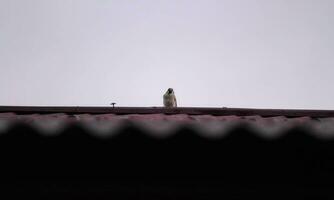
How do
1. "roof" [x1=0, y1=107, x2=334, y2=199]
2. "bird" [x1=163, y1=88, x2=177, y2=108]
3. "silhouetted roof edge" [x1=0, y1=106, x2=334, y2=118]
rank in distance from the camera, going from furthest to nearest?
"bird" [x1=163, y1=88, x2=177, y2=108] < "silhouetted roof edge" [x1=0, y1=106, x2=334, y2=118] < "roof" [x1=0, y1=107, x2=334, y2=199]

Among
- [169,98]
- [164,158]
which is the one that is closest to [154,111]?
[164,158]

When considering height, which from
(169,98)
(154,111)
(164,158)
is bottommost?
(164,158)

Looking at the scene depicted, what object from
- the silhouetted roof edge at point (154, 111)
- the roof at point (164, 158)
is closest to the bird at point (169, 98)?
the silhouetted roof edge at point (154, 111)

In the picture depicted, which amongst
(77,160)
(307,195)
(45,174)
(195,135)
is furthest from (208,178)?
(45,174)

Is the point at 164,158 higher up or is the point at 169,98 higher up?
the point at 169,98

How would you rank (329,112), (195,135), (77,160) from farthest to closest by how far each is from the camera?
(329,112), (77,160), (195,135)

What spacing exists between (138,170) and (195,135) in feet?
1.73

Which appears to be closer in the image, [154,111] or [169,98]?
[154,111]

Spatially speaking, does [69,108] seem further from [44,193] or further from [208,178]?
[208,178]

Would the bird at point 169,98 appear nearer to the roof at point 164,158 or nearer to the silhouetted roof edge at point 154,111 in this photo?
the silhouetted roof edge at point 154,111

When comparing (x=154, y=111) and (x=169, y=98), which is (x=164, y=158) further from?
(x=169, y=98)

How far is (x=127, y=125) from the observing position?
8.54 feet

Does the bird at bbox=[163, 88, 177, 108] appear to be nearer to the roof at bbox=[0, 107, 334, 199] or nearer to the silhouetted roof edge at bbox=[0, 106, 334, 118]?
the silhouetted roof edge at bbox=[0, 106, 334, 118]

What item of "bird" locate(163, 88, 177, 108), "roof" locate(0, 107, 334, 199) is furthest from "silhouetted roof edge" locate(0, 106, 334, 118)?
"bird" locate(163, 88, 177, 108)
